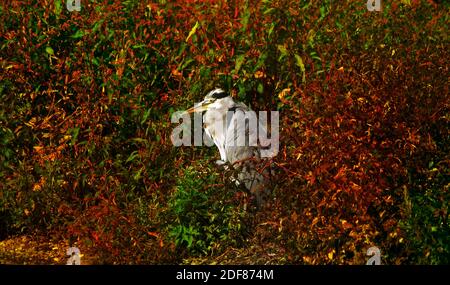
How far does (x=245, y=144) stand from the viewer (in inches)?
257

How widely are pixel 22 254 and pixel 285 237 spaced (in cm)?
209

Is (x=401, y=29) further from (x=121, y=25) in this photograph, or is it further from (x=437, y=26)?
(x=121, y=25)

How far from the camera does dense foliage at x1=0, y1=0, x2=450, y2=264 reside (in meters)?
5.96

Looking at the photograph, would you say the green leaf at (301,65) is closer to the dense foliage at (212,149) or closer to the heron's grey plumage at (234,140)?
the dense foliage at (212,149)

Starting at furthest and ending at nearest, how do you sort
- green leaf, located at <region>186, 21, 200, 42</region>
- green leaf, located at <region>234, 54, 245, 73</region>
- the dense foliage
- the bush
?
green leaf, located at <region>186, 21, 200, 42</region>
green leaf, located at <region>234, 54, 245, 73</region>
the bush
the dense foliage

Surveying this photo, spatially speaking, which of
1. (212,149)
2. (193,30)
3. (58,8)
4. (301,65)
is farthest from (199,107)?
(58,8)

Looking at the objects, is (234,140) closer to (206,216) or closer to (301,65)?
(206,216)

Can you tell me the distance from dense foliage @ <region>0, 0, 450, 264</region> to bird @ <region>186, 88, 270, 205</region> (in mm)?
128

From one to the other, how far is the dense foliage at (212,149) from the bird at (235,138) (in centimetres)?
13

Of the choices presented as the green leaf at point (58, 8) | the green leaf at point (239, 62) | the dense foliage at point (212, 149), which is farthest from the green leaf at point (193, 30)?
the green leaf at point (58, 8)

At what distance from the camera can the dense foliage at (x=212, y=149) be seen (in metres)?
5.96

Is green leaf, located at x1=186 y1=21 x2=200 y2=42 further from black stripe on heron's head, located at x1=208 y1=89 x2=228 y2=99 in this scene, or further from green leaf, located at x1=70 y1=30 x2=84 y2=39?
green leaf, located at x1=70 y1=30 x2=84 y2=39

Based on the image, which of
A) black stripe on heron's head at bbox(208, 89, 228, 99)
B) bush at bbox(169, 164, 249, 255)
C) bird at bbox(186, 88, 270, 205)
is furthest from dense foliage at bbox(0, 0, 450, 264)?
black stripe on heron's head at bbox(208, 89, 228, 99)

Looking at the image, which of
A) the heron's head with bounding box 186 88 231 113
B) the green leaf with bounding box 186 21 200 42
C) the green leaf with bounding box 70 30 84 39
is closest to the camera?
the heron's head with bounding box 186 88 231 113
